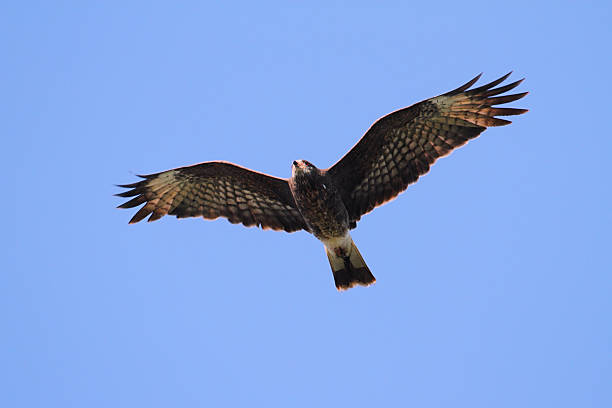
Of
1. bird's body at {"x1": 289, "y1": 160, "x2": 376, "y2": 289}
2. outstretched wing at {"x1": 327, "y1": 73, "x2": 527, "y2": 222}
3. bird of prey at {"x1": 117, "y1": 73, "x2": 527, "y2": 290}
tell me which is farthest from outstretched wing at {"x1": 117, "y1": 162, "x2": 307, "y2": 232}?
outstretched wing at {"x1": 327, "y1": 73, "x2": 527, "y2": 222}

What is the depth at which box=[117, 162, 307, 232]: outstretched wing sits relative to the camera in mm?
11180

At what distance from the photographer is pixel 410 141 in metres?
10.8

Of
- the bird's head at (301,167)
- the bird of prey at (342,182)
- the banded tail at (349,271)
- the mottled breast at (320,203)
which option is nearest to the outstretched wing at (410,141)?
the bird of prey at (342,182)

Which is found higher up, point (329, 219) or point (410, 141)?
point (410, 141)

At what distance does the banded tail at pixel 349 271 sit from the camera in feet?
37.3

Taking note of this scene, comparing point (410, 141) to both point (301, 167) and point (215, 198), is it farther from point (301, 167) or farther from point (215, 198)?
point (215, 198)

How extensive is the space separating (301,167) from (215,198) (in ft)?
5.80

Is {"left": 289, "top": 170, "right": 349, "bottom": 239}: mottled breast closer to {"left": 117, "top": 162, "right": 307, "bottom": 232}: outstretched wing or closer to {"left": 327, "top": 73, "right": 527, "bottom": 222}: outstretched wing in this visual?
{"left": 327, "top": 73, "right": 527, "bottom": 222}: outstretched wing

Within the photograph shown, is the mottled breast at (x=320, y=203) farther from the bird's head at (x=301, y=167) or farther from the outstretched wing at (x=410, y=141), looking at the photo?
the outstretched wing at (x=410, y=141)

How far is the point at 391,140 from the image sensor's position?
10.7m

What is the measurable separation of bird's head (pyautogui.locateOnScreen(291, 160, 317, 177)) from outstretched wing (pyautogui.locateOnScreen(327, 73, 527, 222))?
1.60 ft

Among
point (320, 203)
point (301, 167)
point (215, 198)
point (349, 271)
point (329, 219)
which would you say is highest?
point (215, 198)

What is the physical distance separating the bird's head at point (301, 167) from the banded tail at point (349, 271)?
157 cm

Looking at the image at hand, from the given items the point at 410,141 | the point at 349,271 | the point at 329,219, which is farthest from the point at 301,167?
the point at 349,271
